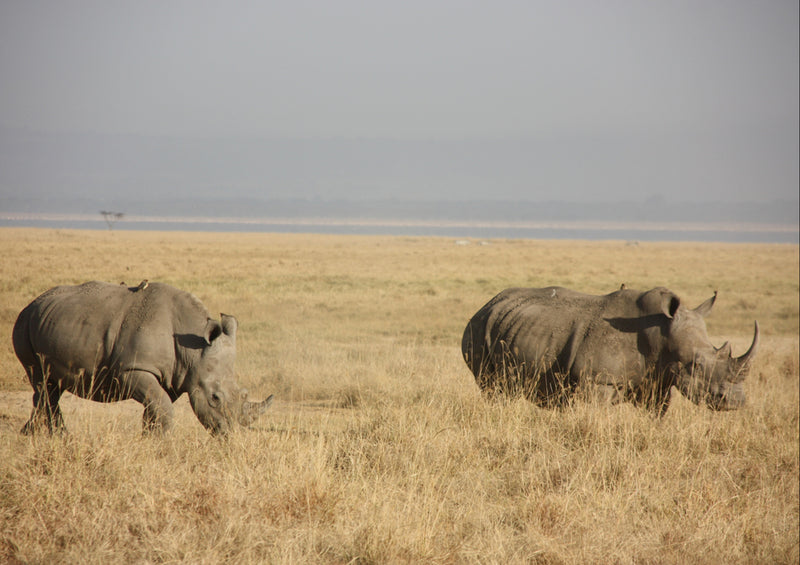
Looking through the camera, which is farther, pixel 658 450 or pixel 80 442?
pixel 658 450

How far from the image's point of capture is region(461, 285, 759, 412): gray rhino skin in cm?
677

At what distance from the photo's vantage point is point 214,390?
6.20 m

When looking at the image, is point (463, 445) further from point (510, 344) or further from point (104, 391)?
point (104, 391)

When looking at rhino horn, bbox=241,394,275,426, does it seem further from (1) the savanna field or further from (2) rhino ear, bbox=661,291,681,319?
(2) rhino ear, bbox=661,291,681,319

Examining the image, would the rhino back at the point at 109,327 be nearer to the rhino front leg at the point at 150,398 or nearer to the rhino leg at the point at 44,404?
the rhino front leg at the point at 150,398

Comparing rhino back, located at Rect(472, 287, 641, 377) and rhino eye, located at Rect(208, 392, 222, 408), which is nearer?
rhino eye, located at Rect(208, 392, 222, 408)

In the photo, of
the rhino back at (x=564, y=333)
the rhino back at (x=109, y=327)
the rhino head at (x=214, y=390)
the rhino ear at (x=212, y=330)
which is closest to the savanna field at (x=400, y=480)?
the rhino head at (x=214, y=390)

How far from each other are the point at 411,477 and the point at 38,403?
Answer: 337cm

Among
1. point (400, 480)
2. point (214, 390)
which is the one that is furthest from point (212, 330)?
point (400, 480)

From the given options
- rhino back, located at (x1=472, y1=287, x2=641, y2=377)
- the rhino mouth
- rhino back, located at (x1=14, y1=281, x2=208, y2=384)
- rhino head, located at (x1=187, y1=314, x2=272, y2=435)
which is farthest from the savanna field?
rhino back, located at (x1=14, y1=281, x2=208, y2=384)

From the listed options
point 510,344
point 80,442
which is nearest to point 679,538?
point 510,344

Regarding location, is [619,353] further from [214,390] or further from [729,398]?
[214,390]

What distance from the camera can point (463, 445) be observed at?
6277mm

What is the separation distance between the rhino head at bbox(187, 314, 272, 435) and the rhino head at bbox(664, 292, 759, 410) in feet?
12.7
